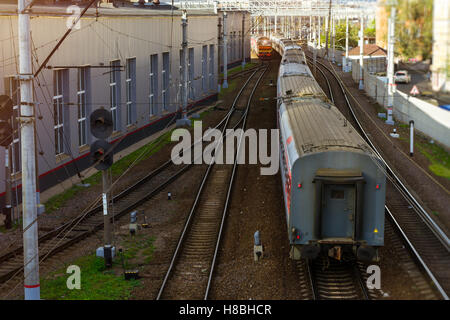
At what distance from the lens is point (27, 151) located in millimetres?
13484

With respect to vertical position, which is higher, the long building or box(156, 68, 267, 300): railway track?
the long building

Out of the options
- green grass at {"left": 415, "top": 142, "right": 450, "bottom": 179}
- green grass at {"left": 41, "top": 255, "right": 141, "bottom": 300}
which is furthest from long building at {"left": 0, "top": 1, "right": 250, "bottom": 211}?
green grass at {"left": 415, "top": 142, "right": 450, "bottom": 179}

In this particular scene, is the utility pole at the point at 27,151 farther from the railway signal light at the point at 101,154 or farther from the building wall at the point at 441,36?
the building wall at the point at 441,36

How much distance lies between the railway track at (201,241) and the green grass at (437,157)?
29.1 feet

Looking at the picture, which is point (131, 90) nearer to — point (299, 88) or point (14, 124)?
point (299, 88)

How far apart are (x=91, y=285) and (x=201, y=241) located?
14.8 feet

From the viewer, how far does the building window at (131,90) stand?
37.2 m

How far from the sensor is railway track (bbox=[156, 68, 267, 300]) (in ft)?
52.4

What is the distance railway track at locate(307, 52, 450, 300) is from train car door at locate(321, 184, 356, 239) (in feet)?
7.81

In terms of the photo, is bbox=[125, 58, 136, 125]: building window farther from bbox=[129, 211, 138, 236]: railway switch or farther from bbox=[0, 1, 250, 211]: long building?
bbox=[129, 211, 138, 236]: railway switch

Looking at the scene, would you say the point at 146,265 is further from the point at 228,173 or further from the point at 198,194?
the point at 228,173

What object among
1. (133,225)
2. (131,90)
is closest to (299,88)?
(133,225)

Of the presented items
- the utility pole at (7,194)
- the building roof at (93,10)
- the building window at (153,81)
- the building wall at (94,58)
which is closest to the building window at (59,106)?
the building wall at (94,58)
